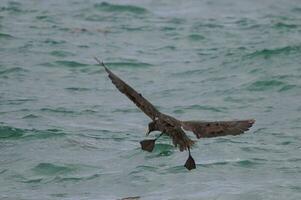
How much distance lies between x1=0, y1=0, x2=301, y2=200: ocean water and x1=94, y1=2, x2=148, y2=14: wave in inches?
1.0

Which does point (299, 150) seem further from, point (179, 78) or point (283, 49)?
point (283, 49)

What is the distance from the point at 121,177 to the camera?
984 centimetres

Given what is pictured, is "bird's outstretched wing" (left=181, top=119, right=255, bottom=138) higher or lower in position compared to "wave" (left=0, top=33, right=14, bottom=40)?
higher

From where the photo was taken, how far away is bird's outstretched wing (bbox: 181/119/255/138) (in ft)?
24.3

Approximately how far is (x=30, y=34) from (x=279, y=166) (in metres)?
8.08

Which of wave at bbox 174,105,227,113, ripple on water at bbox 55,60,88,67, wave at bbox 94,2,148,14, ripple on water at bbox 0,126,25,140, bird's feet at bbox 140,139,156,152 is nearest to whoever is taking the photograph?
bird's feet at bbox 140,139,156,152

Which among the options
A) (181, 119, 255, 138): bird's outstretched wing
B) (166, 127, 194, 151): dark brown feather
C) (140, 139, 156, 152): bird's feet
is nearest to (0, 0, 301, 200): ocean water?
(140, 139, 156, 152): bird's feet

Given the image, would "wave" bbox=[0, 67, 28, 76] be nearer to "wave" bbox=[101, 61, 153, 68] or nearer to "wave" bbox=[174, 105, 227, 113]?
"wave" bbox=[101, 61, 153, 68]

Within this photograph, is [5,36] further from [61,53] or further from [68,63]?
[68,63]

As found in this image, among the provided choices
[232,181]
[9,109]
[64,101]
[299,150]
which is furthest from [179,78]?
[232,181]

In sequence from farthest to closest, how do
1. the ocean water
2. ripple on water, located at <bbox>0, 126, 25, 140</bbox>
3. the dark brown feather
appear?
ripple on water, located at <bbox>0, 126, 25, 140</bbox> < the ocean water < the dark brown feather

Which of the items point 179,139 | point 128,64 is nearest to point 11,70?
point 128,64

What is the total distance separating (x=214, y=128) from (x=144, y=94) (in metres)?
6.08

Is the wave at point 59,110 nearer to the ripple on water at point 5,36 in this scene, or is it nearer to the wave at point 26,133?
the wave at point 26,133
